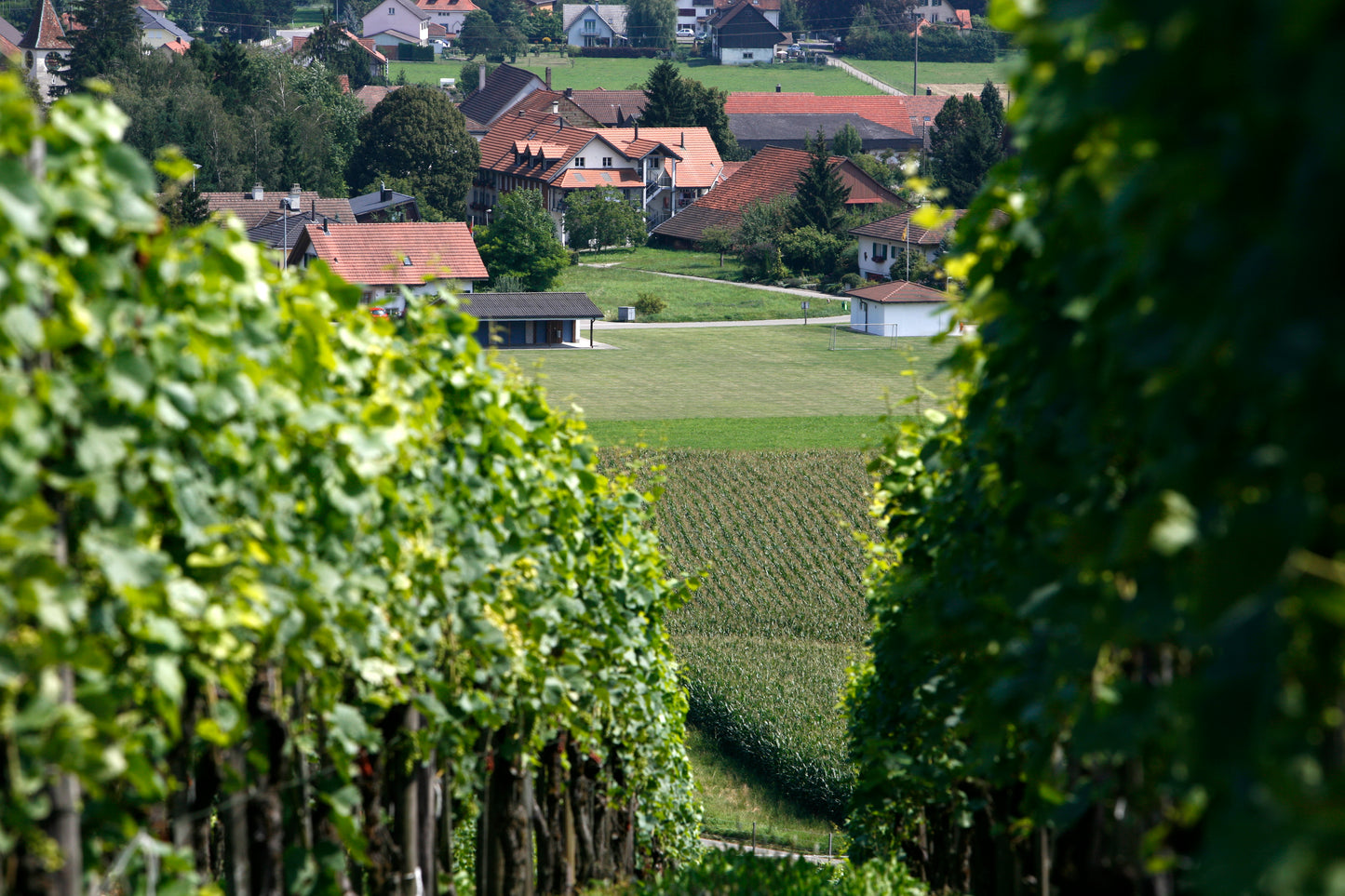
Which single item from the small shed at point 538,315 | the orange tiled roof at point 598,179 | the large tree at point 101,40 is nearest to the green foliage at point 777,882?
the small shed at point 538,315

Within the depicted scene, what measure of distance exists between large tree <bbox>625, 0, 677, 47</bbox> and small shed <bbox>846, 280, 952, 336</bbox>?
108871 millimetres

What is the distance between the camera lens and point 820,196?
82000 mm

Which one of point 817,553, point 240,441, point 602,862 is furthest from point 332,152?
point 240,441

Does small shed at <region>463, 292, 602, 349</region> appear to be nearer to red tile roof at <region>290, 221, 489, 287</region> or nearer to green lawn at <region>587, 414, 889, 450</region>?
red tile roof at <region>290, 221, 489, 287</region>

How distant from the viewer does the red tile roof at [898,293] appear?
6650cm

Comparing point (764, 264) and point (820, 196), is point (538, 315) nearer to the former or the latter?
point (764, 264)

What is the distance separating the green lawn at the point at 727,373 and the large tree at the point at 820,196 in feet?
50.1

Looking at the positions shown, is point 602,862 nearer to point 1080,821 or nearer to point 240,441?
point 1080,821

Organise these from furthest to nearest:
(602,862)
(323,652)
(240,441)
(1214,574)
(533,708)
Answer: (602,862) < (533,708) < (323,652) < (240,441) < (1214,574)

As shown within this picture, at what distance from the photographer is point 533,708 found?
715 centimetres

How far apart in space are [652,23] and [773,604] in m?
153

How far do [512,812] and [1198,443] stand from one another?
6070 mm

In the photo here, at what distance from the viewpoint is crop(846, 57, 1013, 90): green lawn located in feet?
497

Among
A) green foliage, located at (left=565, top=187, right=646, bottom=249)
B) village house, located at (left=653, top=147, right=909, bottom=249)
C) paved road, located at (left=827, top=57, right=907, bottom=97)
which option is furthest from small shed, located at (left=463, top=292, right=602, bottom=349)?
paved road, located at (left=827, top=57, right=907, bottom=97)
